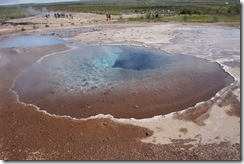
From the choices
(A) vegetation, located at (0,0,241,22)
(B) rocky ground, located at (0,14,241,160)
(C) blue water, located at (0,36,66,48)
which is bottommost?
(B) rocky ground, located at (0,14,241,160)

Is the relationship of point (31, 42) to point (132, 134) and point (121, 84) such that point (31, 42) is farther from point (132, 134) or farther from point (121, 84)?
point (132, 134)

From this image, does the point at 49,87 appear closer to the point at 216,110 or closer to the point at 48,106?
the point at 48,106

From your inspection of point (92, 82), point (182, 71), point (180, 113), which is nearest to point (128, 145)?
point (180, 113)

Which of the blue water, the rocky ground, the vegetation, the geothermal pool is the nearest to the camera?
the rocky ground

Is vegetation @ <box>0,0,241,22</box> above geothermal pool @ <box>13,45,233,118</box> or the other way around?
above

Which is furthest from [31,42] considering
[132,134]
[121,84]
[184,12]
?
[184,12]

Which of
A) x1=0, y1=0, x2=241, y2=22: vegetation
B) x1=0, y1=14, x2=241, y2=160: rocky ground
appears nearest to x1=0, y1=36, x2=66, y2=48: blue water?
x1=0, y1=14, x2=241, y2=160: rocky ground

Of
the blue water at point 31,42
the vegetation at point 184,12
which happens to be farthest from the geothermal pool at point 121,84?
the blue water at point 31,42

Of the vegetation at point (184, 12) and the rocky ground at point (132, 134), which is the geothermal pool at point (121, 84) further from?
the vegetation at point (184, 12)

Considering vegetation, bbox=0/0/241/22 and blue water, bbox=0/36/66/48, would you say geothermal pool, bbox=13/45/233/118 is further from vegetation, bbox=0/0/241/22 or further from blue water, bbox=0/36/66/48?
blue water, bbox=0/36/66/48
